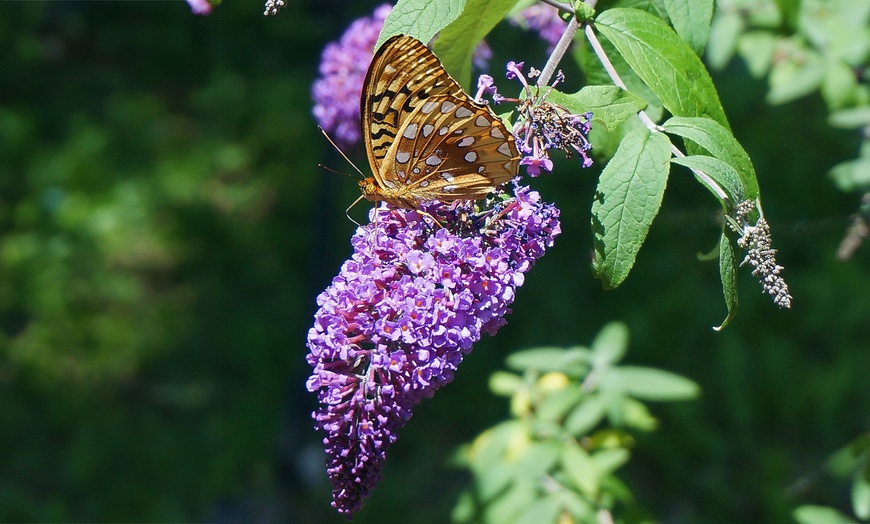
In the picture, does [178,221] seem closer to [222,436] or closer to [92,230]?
[92,230]

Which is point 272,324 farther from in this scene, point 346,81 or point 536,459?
point 536,459

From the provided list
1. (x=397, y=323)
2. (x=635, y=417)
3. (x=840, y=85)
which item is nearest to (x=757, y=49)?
(x=840, y=85)

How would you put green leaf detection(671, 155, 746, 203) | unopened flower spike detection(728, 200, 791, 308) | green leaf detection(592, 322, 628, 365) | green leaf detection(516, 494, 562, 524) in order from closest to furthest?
unopened flower spike detection(728, 200, 791, 308) → green leaf detection(671, 155, 746, 203) → green leaf detection(516, 494, 562, 524) → green leaf detection(592, 322, 628, 365)

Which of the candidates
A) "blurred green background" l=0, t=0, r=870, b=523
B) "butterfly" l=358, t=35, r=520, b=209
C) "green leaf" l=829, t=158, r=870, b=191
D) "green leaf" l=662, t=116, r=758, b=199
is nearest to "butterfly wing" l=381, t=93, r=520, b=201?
"butterfly" l=358, t=35, r=520, b=209

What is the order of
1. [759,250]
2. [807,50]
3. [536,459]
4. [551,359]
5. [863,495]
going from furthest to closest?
[807,50] → [551,359] → [863,495] → [536,459] → [759,250]

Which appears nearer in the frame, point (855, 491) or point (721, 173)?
point (721, 173)

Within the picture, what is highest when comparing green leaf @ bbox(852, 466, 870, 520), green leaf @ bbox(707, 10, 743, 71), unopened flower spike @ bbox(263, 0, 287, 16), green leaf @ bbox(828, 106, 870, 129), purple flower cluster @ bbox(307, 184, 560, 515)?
unopened flower spike @ bbox(263, 0, 287, 16)

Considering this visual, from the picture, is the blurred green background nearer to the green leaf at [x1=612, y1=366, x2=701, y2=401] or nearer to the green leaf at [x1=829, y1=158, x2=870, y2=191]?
the green leaf at [x1=829, y1=158, x2=870, y2=191]

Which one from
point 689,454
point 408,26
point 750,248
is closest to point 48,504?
point 689,454
